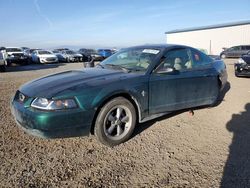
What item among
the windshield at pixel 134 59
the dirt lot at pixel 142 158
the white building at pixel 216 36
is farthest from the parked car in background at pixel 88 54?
the dirt lot at pixel 142 158

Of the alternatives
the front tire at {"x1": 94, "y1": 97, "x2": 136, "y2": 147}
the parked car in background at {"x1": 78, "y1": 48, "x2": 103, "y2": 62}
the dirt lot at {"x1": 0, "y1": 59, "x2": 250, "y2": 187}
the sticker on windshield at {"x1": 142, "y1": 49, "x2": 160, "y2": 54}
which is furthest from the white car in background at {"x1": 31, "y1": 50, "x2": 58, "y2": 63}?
the front tire at {"x1": 94, "y1": 97, "x2": 136, "y2": 147}

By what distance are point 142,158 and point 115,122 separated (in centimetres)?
68

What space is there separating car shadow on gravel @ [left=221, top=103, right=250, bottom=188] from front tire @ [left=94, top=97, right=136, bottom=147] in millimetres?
1473

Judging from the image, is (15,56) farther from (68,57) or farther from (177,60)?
(177,60)

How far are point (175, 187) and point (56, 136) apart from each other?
5.31ft

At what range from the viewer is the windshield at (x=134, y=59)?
400 cm

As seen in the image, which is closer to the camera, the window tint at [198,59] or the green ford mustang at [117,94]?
the green ford mustang at [117,94]

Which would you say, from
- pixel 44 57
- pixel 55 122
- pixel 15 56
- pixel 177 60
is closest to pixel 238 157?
pixel 177 60

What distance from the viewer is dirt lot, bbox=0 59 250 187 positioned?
8.56ft

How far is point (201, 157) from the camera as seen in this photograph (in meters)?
3.14

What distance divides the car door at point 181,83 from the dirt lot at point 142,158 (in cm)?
45

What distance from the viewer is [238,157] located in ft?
10.2

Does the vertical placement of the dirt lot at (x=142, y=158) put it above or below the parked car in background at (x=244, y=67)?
below

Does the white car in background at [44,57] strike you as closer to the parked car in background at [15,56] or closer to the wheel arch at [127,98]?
the parked car in background at [15,56]
